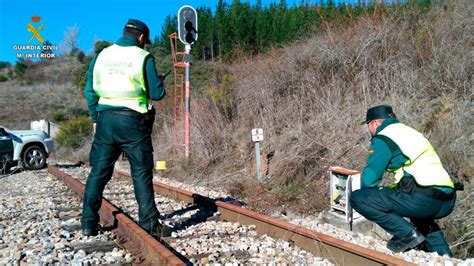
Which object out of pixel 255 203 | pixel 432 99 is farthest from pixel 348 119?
pixel 255 203

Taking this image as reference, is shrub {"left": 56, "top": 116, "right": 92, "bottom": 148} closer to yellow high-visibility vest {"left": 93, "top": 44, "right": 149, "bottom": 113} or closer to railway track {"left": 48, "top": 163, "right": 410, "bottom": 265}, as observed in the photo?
railway track {"left": 48, "top": 163, "right": 410, "bottom": 265}

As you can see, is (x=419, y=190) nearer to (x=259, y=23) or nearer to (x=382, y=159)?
(x=382, y=159)

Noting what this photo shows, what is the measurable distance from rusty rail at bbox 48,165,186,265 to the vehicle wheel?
9.56 m

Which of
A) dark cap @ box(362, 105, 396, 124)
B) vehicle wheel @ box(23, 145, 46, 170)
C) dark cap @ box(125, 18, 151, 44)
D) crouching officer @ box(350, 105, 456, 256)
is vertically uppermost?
dark cap @ box(125, 18, 151, 44)

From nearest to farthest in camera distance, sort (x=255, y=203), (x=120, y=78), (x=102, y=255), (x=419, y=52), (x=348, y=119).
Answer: (x=102, y=255)
(x=120, y=78)
(x=255, y=203)
(x=348, y=119)
(x=419, y=52)

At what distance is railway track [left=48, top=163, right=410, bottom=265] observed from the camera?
369cm

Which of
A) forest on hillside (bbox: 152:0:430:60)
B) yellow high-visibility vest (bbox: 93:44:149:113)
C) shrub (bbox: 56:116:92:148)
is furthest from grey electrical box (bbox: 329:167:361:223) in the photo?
shrub (bbox: 56:116:92:148)

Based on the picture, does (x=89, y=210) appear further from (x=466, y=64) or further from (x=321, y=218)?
(x=466, y=64)

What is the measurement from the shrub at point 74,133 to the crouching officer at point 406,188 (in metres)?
21.2

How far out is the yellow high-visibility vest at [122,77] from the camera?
14.5 ft

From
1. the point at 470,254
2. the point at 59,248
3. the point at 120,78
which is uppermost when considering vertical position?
the point at 120,78

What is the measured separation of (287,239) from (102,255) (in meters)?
1.68

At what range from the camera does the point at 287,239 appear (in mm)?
4477

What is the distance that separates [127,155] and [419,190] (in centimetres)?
271
